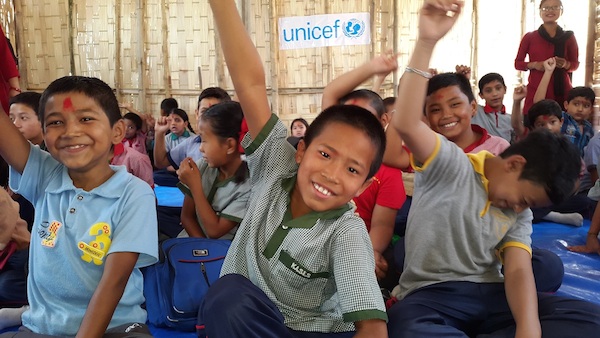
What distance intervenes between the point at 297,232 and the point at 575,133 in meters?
3.36

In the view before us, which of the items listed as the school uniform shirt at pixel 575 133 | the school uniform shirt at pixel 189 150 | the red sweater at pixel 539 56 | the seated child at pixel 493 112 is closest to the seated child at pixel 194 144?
the school uniform shirt at pixel 189 150

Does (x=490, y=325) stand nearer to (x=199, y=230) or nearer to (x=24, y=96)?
(x=199, y=230)

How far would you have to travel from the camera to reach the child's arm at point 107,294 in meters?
1.27

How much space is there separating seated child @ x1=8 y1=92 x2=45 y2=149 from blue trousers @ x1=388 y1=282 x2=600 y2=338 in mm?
2076

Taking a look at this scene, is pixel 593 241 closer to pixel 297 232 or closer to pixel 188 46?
pixel 297 232

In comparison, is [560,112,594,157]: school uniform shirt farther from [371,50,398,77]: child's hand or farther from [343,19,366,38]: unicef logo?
[343,19,366,38]: unicef logo

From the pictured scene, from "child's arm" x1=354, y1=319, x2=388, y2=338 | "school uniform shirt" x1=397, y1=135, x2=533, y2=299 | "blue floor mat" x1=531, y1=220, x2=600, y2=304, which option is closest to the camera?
"child's arm" x1=354, y1=319, x2=388, y2=338

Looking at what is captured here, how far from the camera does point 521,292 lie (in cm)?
148

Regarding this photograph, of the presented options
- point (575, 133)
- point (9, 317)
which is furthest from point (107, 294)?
point (575, 133)

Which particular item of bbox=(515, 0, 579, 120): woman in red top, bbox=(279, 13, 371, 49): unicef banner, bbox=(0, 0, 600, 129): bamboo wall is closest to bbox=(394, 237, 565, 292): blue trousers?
bbox=(515, 0, 579, 120): woman in red top

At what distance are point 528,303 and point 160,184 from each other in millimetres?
4073

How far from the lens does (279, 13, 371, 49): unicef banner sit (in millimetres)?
7371

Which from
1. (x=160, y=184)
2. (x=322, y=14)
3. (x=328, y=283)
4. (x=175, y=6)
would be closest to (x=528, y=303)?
(x=328, y=283)

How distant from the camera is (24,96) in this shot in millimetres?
2701
